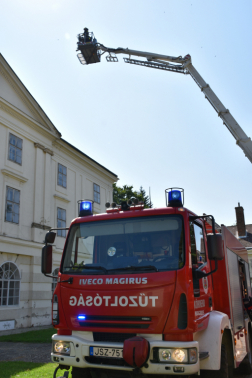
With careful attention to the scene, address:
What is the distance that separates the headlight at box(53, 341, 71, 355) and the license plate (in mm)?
373

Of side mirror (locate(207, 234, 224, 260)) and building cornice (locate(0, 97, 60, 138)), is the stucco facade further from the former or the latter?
side mirror (locate(207, 234, 224, 260))

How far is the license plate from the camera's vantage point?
14.4 feet

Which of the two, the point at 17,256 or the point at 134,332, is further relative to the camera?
the point at 17,256

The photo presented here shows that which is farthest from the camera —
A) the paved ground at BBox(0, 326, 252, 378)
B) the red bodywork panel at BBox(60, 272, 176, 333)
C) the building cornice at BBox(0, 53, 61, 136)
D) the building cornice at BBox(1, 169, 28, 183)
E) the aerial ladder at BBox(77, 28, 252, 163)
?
the building cornice at BBox(0, 53, 61, 136)

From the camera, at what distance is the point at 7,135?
18.7 meters

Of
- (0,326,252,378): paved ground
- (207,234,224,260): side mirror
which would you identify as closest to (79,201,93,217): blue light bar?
(207,234,224,260): side mirror

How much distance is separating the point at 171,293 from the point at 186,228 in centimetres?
92

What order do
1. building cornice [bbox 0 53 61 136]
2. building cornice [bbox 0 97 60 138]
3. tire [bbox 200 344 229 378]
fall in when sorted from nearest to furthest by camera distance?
1. tire [bbox 200 344 229 378]
2. building cornice [bbox 0 97 60 138]
3. building cornice [bbox 0 53 61 136]

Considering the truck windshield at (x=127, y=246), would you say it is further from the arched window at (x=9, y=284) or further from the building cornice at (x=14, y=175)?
the building cornice at (x=14, y=175)

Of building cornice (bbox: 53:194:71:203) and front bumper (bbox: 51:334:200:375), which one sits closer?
front bumper (bbox: 51:334:200:375)

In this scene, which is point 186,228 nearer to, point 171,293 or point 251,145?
point 171,293

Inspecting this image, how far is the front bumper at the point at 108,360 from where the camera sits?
4.16 metres

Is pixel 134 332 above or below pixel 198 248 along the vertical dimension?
below

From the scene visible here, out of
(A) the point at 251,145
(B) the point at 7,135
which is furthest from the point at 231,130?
(B) the point at 7,135
